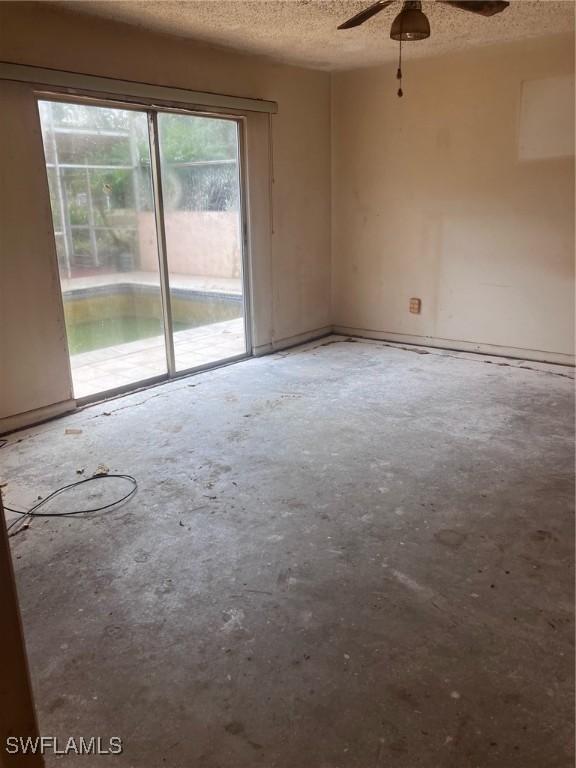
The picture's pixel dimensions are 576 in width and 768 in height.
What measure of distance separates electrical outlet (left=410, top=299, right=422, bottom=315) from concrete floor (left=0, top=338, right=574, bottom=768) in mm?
2062

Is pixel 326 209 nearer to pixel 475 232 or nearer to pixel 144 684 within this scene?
pixel 475 232

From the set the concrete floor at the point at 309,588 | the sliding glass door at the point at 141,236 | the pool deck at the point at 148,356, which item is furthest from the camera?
the pool deck at the point at 148,356

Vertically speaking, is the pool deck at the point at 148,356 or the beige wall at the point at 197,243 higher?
the beige wall at the point at 197,243

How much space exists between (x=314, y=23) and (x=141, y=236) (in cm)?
198

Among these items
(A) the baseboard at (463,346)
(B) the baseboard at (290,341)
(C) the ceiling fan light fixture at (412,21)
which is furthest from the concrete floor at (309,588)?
(C) the ceiling fan light fixture at (412,21)

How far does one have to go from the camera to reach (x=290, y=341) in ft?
20.1

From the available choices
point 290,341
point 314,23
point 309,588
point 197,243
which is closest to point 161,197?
point 197,243

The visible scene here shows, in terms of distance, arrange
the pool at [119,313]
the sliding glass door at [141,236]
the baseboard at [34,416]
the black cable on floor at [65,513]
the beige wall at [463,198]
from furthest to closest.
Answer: the beige wall at [463,198] < the pool at [119,313] < the sliding glass door at [141,236] < the baseboard at [34,416] < the black cable on floor at [65,513]

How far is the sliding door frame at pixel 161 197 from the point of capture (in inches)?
157

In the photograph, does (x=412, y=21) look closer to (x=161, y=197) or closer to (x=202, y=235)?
(x=161, y=197)

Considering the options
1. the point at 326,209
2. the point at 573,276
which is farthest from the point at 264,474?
the point at 326,209

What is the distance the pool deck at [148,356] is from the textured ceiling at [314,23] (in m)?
2.32

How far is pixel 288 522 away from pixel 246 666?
889mm

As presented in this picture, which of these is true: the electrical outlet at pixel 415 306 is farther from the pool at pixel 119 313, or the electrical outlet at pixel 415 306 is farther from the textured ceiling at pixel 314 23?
the textured ceiling at pixel 314 23
